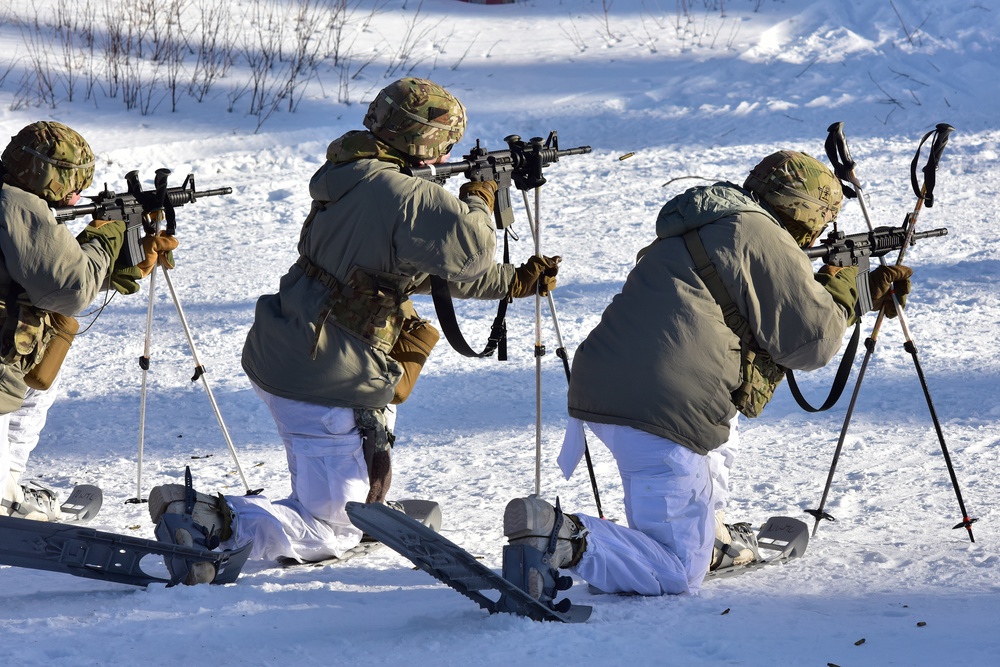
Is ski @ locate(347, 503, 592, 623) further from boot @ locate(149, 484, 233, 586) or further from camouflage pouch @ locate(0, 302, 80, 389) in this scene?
camouflage pouch @ locate(0, 302, 80, 389)

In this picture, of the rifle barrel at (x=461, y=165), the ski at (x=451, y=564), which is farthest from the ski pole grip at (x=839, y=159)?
the ski at (x=451, y=564)

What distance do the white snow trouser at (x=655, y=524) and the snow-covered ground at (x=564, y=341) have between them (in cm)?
11

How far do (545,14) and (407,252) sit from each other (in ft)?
34.3

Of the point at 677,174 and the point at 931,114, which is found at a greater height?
the point at 931,114

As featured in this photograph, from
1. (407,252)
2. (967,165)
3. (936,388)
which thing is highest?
(967,165)

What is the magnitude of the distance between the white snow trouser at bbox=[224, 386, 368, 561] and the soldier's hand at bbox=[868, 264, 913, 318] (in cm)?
223

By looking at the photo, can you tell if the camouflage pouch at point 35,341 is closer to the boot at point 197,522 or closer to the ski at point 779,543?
the boot at point 197,522

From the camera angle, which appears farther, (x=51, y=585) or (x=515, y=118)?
(x=515, y=118)

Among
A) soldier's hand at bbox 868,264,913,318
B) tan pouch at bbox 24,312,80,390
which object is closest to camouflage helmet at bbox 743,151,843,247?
soldier's hand at bbox 868,264,913,318

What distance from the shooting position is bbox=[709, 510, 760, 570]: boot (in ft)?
15.1

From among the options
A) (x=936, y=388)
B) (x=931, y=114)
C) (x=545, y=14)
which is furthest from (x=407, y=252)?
(x=545, y=14)

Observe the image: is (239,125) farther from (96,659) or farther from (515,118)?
(96,659)

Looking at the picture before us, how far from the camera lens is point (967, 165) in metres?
9.91

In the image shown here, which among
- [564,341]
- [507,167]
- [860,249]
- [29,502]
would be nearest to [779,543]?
[860,249]
